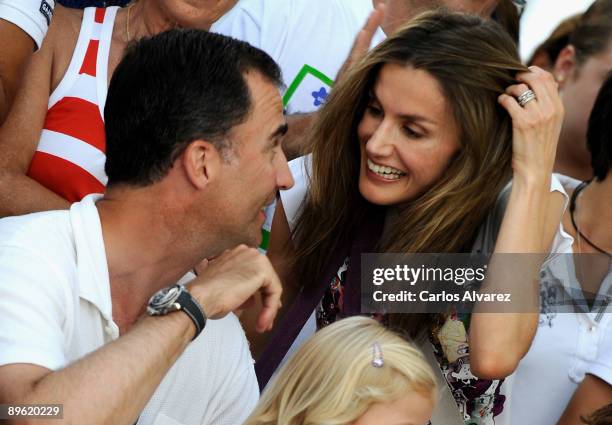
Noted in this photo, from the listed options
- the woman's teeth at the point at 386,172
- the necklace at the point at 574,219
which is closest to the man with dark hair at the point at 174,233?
the woman's teeth at the point at 386,172

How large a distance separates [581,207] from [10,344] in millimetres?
1964

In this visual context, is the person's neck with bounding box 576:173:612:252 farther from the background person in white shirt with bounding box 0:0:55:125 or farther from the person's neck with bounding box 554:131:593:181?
the background person in white shirt with bounding box 0:0:55:125

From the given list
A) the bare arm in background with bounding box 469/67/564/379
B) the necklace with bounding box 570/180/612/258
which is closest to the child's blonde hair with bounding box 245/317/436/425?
the bare arm in background with bounding box 469/67/564/379

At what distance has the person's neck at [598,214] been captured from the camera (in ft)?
11.3

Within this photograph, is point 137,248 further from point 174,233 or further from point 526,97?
point 526,97

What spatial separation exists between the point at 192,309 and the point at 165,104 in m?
0.56

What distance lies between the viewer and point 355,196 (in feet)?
10.8

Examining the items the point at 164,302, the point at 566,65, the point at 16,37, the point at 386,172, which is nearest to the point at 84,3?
the point at 16,37

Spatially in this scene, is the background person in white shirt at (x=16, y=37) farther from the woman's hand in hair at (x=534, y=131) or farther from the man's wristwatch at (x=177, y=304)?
the woman's hand in hair at (x=534, y=131)

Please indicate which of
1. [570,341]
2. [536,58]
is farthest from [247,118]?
[536,58]

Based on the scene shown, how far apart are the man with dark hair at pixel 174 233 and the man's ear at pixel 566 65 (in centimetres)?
176

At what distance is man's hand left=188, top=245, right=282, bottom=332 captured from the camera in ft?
8.11

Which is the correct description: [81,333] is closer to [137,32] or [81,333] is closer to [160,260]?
[160,260]

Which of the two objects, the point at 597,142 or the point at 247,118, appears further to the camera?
the point at 597,142
